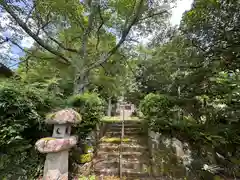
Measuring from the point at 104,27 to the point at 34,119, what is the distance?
17.9 ft

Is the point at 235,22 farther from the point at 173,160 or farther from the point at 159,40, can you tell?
the point at 173,160

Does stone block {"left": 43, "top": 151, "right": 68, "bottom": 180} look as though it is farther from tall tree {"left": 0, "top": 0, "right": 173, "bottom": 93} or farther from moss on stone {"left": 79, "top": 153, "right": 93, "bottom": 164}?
tall tree {"left": 0, "top": 0, "right": 173, "bottom": 93}

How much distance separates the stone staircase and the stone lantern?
39.0 inches

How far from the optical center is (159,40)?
20.1ft

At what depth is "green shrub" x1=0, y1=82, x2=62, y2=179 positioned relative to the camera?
7.89 feet

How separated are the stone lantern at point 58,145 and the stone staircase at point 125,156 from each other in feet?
3.25

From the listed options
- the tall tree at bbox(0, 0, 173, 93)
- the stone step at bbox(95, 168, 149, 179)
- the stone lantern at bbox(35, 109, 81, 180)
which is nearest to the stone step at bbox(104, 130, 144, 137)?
the stone step at bbox(95, 168, 149, 179)

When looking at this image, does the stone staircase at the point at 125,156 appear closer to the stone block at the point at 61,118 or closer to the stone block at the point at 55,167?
the stone block at the point at 55,167

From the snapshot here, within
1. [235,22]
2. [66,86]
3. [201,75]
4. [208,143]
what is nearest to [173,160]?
[208,143]

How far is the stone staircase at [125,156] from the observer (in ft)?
10.8

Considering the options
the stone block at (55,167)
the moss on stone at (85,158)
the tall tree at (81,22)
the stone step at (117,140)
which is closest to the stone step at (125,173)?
the moss on stone at (85,158)

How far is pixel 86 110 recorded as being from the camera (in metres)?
3.42

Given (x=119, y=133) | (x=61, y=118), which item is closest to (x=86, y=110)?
(x=61, y=118)

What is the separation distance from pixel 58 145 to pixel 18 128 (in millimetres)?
773
